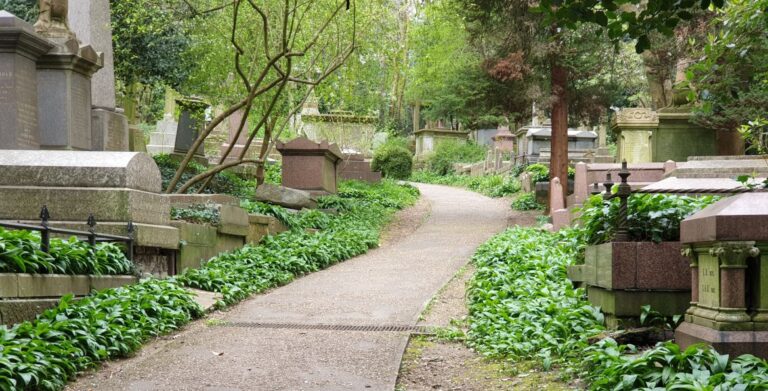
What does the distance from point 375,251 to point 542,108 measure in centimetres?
653

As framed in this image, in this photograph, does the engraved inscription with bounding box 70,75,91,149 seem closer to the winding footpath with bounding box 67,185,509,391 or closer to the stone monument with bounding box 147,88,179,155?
the winding footpath with bounding box 67,185,509,391

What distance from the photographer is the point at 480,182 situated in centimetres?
3419

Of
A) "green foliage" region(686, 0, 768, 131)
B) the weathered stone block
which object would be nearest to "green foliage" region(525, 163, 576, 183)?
"green foliage" region(686, 0, 768, 131)

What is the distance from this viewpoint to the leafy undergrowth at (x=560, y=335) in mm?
4402

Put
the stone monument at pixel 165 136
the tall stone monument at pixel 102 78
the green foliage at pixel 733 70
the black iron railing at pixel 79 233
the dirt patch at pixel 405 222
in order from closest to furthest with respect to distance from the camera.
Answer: the green foliage at pixel 733 70 < the black iron railing at pixel 79 233 < the tall stone monument at pixel 102 78 < the dirt patch at pixel 405 222 < the stone monument at pixel 165 136

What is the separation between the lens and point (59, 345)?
5.77 m

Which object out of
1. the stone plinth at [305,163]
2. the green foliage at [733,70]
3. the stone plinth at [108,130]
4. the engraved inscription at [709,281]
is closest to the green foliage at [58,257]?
the stone plinth at [108,130]

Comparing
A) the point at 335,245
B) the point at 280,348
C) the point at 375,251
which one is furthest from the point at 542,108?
the point at 280,348

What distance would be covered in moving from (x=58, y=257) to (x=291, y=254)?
5390mm

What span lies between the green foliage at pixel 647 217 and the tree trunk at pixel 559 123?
12.2m

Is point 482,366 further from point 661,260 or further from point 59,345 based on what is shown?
point 59,345

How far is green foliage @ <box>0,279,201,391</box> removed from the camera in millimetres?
5156

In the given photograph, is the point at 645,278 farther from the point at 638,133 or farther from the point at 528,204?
the point at 528,204

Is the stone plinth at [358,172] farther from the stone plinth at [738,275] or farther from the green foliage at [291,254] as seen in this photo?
the stone plinth at [738,275]
